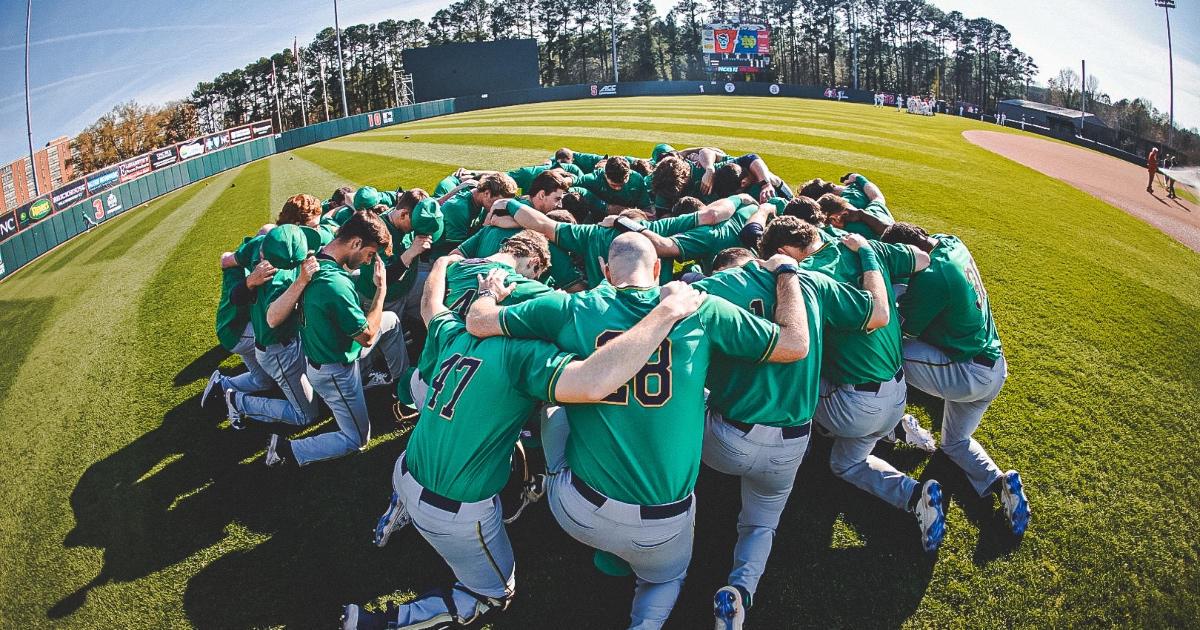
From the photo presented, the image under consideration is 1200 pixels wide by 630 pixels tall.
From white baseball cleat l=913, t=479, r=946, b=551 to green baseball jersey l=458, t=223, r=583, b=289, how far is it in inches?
123

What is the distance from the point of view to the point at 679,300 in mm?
2678

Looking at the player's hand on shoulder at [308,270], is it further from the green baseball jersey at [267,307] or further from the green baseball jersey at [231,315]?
the green baseball jersey at [231,315]

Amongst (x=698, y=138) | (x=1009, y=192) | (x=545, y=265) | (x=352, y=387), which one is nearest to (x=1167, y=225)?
(x=1009, y=192)

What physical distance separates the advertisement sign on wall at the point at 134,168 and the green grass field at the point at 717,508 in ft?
60.9

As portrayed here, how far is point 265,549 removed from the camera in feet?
13.5

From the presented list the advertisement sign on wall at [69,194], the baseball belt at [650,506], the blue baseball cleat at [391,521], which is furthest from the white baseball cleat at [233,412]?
the advertisement sign on wall at [69,194]

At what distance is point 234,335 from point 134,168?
24436 millimetres

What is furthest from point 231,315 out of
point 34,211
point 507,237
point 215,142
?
point 215,142

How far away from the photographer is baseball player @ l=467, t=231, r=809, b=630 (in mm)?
2719

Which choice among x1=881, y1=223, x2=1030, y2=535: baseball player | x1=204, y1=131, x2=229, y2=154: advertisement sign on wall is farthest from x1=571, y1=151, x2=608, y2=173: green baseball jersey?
x1=204, y1=131, x2=229, y2=154: advertisement sign on wall

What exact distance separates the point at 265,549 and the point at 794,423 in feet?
11.8

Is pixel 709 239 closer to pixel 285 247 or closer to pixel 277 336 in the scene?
pixel 285 247

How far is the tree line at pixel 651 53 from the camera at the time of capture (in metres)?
67.6

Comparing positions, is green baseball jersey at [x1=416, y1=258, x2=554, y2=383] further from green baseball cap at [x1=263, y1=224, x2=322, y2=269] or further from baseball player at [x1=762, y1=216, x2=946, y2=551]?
green baseball cap at [x1=263, y1=224, x2=322, y2=269]
